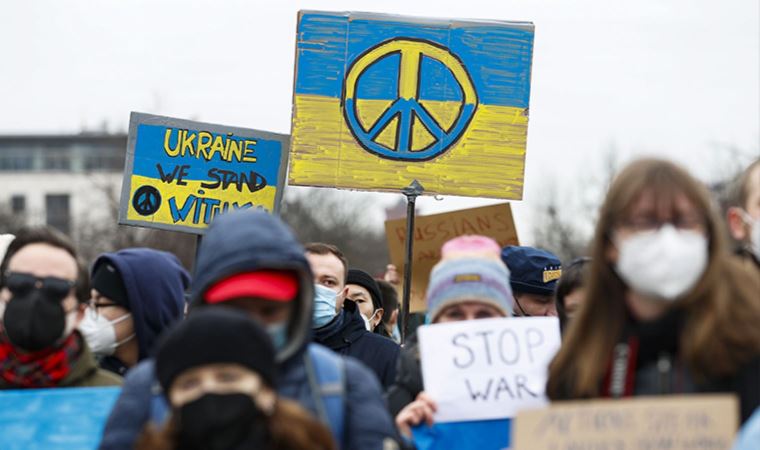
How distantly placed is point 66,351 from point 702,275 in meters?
2.11

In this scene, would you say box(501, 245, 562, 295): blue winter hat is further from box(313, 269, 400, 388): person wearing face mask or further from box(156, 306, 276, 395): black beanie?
box(156, 306, 276, 395): black beanie

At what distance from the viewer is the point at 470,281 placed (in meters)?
4.19

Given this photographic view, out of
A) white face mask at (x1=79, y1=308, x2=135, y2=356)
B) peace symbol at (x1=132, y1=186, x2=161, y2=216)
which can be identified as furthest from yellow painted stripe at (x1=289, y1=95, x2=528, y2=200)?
white face mask at (x1=79, y1=308, x2=135, y2=356)

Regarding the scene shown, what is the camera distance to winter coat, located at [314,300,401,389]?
20.2 ft

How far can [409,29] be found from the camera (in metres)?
6.84

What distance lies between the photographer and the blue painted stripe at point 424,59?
6.75 meters

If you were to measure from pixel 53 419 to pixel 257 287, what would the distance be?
113 centimetres

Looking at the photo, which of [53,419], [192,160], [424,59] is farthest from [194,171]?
[53,419]

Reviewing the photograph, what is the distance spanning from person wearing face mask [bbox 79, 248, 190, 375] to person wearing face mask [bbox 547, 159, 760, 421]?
2.06m

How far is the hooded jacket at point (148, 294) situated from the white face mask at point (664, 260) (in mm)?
2278

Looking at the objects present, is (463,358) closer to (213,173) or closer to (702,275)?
(702,275)

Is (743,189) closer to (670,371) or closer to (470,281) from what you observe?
(470,281)

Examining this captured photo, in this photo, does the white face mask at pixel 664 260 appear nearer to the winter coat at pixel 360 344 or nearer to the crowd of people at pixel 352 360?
the crowd of people at pixel 352 360

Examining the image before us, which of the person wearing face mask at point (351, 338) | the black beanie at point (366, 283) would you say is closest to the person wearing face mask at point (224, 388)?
the person wearing face mask at point (351, 338)
